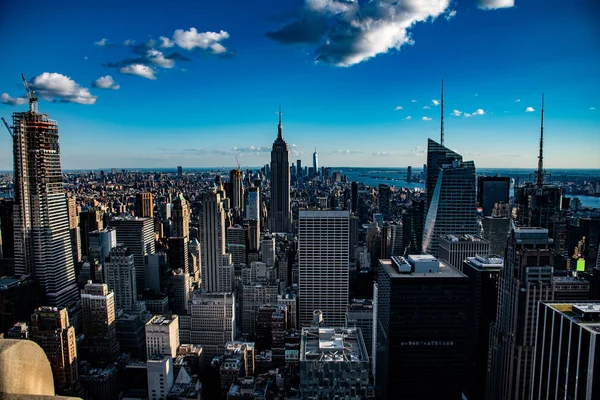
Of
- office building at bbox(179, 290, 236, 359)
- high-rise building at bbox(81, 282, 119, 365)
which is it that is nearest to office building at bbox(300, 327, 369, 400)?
office building at bbox(179, 290, 236, 359)

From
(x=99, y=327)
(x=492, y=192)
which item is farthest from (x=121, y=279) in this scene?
(x=492, y=192)

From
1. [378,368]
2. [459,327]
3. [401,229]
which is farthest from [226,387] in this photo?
[401,229]

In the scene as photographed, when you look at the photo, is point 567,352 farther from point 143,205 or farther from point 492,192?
point 143,205

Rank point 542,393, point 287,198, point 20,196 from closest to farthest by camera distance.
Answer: point 542,393 → point 20,196 → point 287,198

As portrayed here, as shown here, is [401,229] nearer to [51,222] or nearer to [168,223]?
[168,223]

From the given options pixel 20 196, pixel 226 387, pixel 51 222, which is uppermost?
pixel 20 196

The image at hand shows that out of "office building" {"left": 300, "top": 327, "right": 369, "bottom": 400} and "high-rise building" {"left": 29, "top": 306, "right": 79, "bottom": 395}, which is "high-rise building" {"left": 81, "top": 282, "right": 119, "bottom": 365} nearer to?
"high-rise building" {"left": 29, "top": 306, "right": 79, "bottom": 395}

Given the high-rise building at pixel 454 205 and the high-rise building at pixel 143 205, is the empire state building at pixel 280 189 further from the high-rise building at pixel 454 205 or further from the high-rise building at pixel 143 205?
the high-rise building at pixel 454 205
